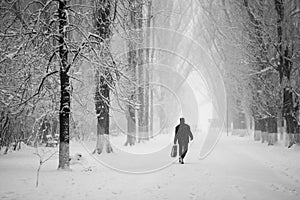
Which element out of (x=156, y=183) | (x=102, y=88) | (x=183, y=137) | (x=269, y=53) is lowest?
(x=156, y=183)

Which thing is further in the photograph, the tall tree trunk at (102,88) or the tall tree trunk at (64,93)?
the tall tree trunk at (102,88)

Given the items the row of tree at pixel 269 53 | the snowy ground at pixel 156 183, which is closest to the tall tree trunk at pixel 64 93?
the snowy ground at pixel 156 183

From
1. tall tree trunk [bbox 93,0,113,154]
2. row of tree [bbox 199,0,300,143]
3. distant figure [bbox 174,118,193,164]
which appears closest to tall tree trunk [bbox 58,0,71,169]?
tall tree trunk [bbox 93,0,113,154]

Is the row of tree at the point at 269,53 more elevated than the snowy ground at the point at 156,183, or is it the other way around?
the row of tree at the point at 269,53

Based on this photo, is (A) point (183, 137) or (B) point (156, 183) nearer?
(B) point (156, 183)

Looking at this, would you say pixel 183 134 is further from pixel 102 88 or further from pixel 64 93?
pixel 64 93

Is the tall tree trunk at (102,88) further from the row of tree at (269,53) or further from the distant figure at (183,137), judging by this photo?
the row of tree at (269,53)

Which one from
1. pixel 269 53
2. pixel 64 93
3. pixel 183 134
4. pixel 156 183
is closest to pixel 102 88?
pixel 64 93

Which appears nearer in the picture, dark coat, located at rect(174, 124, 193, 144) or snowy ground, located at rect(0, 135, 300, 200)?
snowy ground, located at rect(0, 135, 300, 200)

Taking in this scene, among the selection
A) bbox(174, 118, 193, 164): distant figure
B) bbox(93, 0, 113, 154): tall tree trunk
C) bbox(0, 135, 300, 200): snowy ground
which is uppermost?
bbox(93, 0, 113, 154): tall tree trunk

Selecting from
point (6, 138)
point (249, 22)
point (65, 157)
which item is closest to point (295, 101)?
point (249, 22)

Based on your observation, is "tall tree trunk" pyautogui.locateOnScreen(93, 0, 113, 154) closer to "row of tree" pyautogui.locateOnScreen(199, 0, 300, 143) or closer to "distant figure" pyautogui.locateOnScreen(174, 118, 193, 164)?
"distant figure" pyautogui.locateOnScreen(174, 118, 193, 164)

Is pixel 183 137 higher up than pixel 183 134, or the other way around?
pixel 183 134

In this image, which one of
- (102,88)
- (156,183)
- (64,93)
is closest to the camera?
(156,183)
